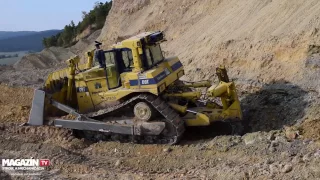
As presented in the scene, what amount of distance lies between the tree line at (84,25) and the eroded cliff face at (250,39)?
18.0 meters

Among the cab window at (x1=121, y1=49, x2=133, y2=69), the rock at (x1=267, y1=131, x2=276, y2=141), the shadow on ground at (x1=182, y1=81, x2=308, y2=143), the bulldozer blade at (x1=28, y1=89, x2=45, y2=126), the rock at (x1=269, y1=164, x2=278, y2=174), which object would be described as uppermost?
the cab window at (x1=121, y1=49, x2=133, y2=69)

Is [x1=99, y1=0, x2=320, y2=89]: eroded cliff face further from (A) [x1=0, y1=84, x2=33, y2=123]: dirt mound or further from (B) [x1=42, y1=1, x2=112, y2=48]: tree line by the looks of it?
(B) [x1=42, y1=1, x2=112, y2=48]: tree line

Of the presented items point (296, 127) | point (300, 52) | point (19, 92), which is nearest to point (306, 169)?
point (296, 127)

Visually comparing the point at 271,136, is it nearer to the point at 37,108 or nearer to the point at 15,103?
the point at 37,108

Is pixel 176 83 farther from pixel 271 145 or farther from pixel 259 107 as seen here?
pixel 271 145

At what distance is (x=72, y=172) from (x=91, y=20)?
3041 centimetres

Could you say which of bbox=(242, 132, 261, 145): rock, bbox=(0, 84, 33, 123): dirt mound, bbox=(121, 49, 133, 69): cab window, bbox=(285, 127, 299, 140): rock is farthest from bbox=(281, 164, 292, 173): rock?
bbox=(0, 84, 33, 123): dirt mound

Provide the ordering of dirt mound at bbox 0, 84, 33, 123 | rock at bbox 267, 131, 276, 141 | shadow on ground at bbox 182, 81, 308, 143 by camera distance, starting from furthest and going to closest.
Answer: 1. dirt mound at bbox 0, 84, 33, 123
2. shadow on ground at bbox 182, 81, 308, 143
3. rock at bbox 267, 131, 276, 141

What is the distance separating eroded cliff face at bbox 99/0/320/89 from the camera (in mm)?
11469

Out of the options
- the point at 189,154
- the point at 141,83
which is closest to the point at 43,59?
the point at 141,83

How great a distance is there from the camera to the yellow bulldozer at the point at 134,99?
902 centimetres

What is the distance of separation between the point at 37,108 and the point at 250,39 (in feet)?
21.4

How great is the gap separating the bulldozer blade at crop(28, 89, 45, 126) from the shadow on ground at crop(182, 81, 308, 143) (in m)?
3.24

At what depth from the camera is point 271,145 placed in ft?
25.6
